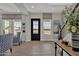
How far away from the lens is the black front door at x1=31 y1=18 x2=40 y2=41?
1471 centimetres

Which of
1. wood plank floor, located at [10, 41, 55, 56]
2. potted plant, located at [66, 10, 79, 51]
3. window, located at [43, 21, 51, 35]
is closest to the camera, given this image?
potted plant, located at [66, 10, 79, 51]

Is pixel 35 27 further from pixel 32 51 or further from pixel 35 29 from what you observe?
pixel 32 51

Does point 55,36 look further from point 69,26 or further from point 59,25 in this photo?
point 69,26

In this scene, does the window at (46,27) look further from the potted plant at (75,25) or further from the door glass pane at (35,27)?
the potted plant at (75,25)

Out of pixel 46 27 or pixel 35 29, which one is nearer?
pixel 35 29

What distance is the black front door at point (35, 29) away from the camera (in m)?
14.7

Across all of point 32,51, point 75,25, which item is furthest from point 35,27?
point 75,25

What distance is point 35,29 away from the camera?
14.8m

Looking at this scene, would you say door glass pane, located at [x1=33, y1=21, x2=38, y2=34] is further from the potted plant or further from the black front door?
the potted plant

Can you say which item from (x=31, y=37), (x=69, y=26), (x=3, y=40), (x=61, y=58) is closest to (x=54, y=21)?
(x=31, y=37)

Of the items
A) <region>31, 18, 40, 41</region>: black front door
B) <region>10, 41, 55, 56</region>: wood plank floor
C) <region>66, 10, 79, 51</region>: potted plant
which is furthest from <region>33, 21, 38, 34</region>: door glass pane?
<region>66, 10, 79, 51</region>: potted plant

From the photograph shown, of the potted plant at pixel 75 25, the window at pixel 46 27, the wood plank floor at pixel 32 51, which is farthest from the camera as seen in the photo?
the window at pixel 46 27

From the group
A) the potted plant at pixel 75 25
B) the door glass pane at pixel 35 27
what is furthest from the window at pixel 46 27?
the potted plant at pixel 75 25

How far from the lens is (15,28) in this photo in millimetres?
14344
